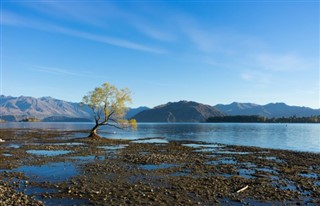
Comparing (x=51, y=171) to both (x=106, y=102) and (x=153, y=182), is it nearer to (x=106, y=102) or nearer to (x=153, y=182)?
(x=153, y=182)

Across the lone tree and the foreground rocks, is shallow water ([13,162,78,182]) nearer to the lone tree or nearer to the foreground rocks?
the foreground rocks

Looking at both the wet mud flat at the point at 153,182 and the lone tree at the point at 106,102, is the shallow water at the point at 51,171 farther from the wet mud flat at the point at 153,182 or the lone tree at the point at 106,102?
the lone tree at the point at 106,102

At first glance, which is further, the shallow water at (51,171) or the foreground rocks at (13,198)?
the shallow water at (51,171)

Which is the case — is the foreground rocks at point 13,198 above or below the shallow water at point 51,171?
above

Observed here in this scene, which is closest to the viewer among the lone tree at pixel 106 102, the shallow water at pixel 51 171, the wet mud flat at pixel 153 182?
the wet mud flat at pixel 153 182

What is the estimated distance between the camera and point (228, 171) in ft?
116

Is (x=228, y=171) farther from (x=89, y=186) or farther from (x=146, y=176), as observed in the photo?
(x=89, y=186)

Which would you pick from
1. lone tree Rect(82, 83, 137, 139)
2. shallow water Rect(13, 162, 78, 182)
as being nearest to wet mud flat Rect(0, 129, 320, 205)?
Result: shallow water Rect(13, 162, 78, 182)

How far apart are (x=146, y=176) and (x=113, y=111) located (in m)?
59.3

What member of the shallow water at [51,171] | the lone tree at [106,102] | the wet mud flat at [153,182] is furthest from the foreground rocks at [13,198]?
the lone tree at [106,102]

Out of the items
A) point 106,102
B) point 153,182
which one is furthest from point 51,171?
point 106,102

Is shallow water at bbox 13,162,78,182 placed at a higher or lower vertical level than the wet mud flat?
lower

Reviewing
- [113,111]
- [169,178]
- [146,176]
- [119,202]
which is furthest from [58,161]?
[113,111]

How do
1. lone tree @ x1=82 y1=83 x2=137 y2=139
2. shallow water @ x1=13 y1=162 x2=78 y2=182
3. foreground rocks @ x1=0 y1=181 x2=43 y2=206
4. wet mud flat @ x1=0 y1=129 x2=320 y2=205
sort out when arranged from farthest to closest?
lone tree @ x1=82 y1=83 x2=137 y2=139
shallow water @ x1=13 y1=162 x2=78 y2=182
wet mud flat @ x1=0 y1=129 x2=320 y2=205
foreground rocks @ x1=0 y1=181 x2=43 y2=206
